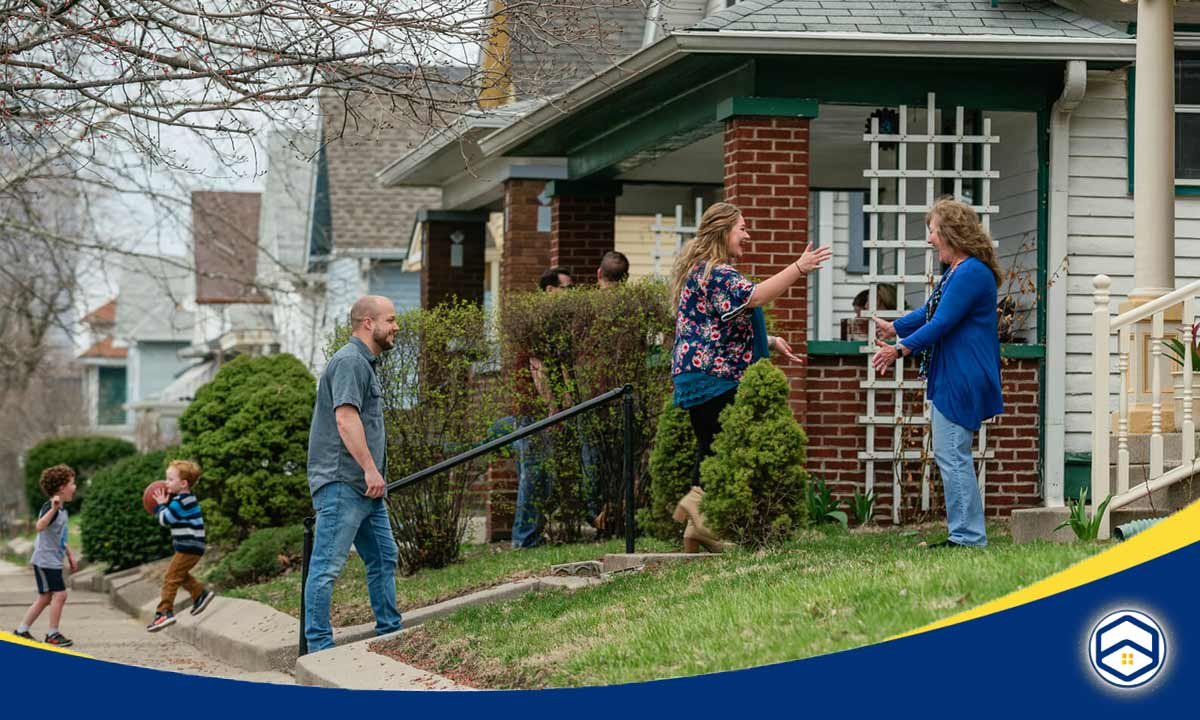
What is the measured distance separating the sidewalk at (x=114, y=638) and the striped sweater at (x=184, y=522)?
72cm

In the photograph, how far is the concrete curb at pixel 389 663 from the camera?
7.95 metres

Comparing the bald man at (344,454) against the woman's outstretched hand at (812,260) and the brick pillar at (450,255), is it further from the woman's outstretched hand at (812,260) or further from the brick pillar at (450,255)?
the brick pillar at (450,255)

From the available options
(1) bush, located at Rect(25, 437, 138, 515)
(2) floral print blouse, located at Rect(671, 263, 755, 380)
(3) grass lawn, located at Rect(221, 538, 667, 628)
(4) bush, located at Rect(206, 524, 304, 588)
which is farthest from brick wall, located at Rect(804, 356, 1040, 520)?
(1) bush, located at Rect(25, 437, 138, 515)

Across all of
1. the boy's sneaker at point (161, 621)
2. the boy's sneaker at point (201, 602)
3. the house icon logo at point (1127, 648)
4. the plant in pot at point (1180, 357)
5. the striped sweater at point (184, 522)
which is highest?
the plant in pot at point (1180, 357)

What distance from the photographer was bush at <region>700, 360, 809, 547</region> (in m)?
9.39

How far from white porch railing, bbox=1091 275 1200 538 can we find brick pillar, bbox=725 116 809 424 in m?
2.63

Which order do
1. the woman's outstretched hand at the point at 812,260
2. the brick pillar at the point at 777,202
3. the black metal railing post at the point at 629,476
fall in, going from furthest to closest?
the brick pillar at the point at 777,202
the black metal railing post at the point at 629,476
the woman's outstretched hand at the point at 812,260

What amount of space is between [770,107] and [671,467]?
2.86 m

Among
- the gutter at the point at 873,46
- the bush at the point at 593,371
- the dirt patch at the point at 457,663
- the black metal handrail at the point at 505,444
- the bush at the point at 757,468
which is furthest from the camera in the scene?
the bush at the point at 593,371

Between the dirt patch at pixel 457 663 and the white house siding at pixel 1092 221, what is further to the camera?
the white house siding at pixel 1092 221

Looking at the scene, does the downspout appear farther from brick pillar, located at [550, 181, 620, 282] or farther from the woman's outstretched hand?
brick pillar, located at [550, 181, 620, 282]

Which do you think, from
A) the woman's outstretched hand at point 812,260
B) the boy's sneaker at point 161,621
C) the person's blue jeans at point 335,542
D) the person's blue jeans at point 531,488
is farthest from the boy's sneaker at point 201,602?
the woman's outstretched hand at point 812,260

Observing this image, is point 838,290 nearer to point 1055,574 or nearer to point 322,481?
point 322,481

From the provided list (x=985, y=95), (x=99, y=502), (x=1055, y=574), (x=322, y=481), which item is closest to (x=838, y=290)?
(x=985, y=95)
